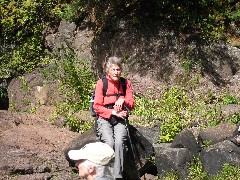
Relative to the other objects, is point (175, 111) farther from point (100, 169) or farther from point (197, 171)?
point (100, 169)

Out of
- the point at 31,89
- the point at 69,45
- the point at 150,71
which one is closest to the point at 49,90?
the point at 31,89

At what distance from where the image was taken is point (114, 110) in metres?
7.03

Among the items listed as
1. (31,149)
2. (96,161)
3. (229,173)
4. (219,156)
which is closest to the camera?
(96,161)

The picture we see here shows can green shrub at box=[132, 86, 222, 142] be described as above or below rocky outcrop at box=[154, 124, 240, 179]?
above

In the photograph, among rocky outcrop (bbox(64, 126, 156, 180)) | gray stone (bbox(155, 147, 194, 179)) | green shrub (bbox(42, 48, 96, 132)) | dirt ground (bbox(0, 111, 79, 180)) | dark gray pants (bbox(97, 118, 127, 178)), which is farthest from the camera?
green shrub (bbox(42, 48, 96, 132))

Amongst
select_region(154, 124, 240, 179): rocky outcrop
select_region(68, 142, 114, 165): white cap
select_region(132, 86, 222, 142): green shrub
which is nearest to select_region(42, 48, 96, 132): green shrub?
select_region(132, 86, 222, 142): green shrub

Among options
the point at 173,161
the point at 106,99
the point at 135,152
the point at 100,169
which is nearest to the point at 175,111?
the point at 173,161

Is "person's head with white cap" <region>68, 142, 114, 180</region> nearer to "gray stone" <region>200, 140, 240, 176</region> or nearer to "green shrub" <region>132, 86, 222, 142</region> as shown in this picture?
"gray stone" <region>200, 140, 240, 176</region>

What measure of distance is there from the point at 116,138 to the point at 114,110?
434 millimetres

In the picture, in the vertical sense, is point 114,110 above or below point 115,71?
below

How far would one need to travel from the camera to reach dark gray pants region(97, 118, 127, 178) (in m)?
6.97

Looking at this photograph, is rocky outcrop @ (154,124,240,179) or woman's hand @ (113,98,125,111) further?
rocky outcrop @ (154,124,240,179)

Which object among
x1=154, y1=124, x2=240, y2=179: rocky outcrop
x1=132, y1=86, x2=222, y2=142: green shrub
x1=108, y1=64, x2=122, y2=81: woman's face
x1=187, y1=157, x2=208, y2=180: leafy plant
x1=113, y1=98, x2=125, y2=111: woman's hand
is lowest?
x1=187, y1=157, x2=208, y2=180: leafy plant

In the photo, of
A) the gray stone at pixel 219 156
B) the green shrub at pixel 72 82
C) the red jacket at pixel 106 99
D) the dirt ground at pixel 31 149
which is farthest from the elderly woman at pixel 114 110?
the green shrub at pixel 72 82
